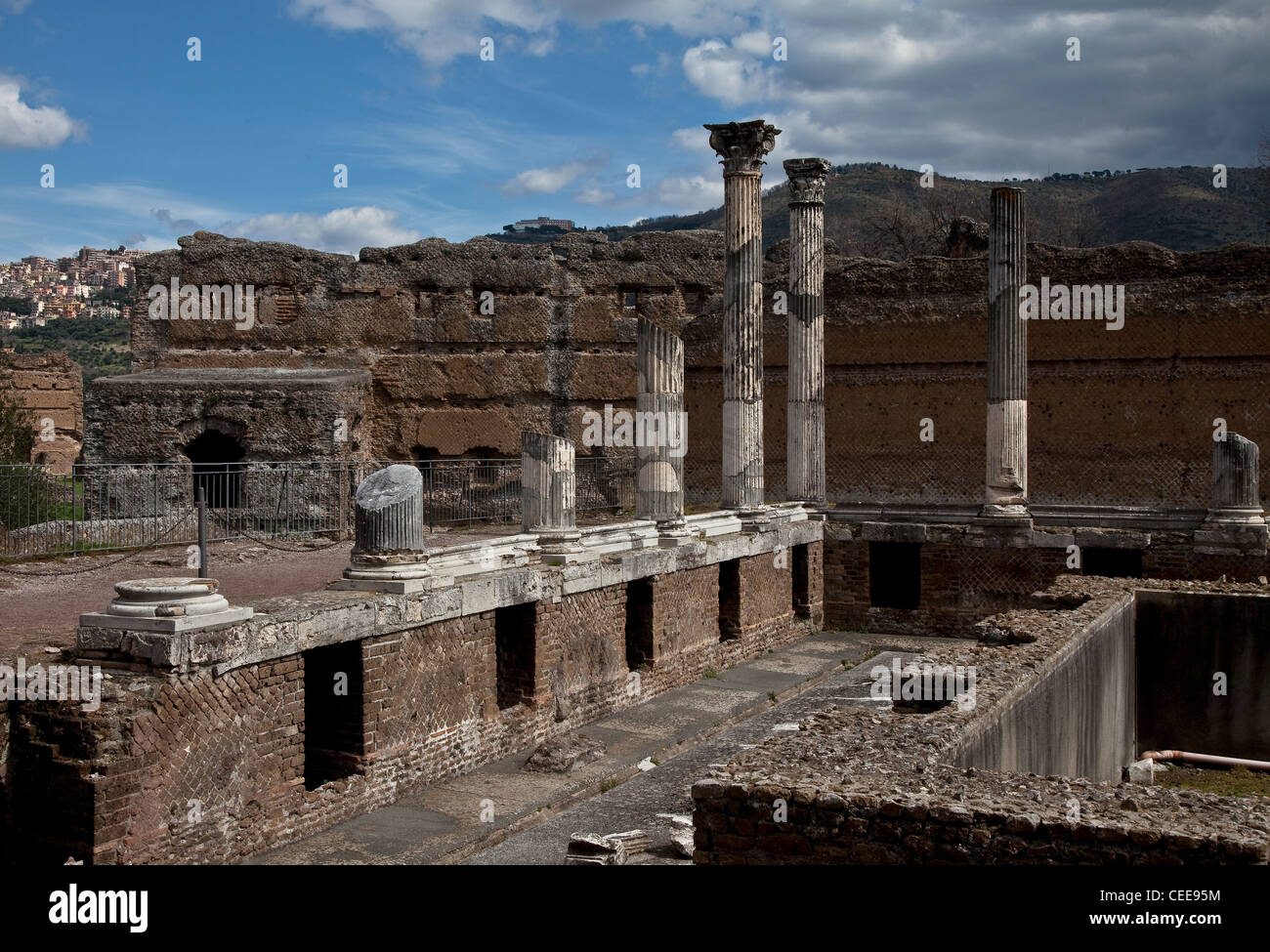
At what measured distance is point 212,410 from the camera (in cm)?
2038

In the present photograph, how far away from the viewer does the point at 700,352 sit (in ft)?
73.7

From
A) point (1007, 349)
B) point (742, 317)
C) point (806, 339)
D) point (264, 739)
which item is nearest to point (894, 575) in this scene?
point (1007, 349)

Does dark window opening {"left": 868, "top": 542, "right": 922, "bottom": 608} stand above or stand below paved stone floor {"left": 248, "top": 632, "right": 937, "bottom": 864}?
above

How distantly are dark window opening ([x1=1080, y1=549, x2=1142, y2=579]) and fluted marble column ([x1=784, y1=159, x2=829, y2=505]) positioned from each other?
3835mm

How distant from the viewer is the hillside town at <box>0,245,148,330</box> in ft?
233

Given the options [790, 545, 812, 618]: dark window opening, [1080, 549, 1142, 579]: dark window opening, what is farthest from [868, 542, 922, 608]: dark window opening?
[1080, 549, 1142, 579]: dark window opening

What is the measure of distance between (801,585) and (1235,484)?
573 centimetres

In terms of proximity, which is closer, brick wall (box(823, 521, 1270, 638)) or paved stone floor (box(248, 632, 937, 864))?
paved stone floor (box(248, 632, 937, 864))

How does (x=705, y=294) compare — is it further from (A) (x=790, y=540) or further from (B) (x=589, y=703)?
(B) (x=589, y=703)

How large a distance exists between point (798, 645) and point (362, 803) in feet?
28.8

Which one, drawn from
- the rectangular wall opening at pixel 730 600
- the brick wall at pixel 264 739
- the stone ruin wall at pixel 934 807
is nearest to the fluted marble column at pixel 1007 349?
the rectangular wall opening at pixel 730 600

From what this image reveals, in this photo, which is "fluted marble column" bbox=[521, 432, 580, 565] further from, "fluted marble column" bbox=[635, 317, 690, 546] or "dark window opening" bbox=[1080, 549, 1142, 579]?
"dark window opening" bbox=[1080, 549, 1142, 579]

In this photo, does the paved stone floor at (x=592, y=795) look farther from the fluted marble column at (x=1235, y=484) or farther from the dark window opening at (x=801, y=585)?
the fluted marble column at (x=1235, y=484)

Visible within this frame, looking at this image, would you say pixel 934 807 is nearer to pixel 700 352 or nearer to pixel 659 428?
pixel 659 428
